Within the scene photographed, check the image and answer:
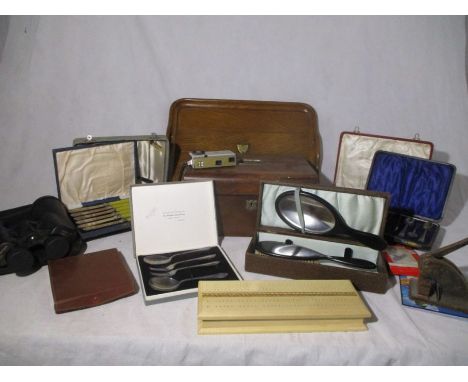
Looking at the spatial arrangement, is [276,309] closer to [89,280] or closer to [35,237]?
[89,280]

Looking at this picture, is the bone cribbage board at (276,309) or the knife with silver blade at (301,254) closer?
the bone cribbage board at (276,309)

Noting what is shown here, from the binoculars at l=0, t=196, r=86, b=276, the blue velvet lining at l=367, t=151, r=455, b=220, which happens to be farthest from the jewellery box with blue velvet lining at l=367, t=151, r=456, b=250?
the binoculars at l=0, t=196, r=86, b=276

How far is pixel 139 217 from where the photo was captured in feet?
3.27

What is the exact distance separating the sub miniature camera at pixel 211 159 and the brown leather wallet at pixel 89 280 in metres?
0.33

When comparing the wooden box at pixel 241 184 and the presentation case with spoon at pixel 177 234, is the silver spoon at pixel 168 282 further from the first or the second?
the wooden box at pixel 241 184

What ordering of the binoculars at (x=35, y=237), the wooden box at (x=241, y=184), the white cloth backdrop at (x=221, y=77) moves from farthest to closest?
1. the white cloth backdrop at (x=221, y=77)
2. the wooden box at (x=241, y=184)
3. the binoculars at (x=35, y=237)

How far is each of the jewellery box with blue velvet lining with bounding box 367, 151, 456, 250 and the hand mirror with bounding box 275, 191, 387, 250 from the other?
0.24m

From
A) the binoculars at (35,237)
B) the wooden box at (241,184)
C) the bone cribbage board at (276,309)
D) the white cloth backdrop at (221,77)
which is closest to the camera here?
the bone cribbage board at (276,309)

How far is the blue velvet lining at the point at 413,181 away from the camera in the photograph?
1.08 meters

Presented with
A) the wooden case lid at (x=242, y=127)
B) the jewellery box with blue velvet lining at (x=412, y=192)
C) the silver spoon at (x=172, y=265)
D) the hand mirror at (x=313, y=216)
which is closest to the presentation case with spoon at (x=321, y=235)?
the hand mirror at (x=313, y=216)

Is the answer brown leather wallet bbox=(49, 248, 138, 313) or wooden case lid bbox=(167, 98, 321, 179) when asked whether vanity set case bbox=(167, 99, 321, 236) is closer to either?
wooden case lid bbox=(167, 98, 321, 179)

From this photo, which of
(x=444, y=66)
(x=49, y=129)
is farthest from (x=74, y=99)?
(x=444, y=66)

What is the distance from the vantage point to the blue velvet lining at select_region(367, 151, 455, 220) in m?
1.08

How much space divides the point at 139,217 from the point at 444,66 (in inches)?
44.3
